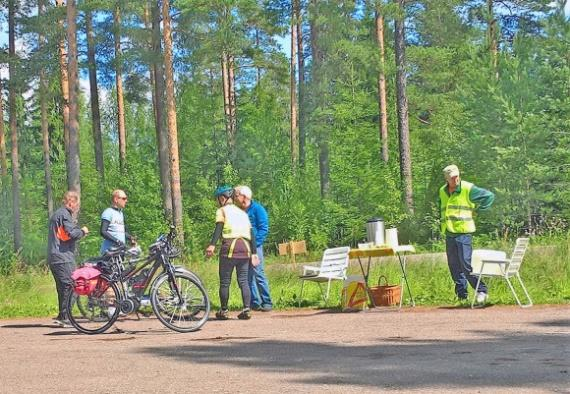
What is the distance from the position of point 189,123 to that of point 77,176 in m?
17.2

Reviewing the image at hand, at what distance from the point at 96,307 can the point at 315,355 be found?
407cm

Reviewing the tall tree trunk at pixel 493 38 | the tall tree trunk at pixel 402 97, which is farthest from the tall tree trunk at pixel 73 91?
the tall tree trunk at pixel 493 38

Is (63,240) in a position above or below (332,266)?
above

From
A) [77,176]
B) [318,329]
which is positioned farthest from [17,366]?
[77,176]

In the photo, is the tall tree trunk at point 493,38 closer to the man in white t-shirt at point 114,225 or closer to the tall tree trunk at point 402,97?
the tall tree trunk at point 402,97

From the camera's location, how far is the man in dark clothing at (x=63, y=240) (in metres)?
12.9

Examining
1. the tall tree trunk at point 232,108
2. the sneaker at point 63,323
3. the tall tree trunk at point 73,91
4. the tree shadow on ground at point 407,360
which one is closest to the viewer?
the tree shadow on ground at point 407,360

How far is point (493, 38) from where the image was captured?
3875 centimetres

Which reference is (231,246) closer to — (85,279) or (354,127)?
(85,279)

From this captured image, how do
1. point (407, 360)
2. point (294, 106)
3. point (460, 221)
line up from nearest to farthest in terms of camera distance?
point (407, 360), point (460, 221), point (294, 106)

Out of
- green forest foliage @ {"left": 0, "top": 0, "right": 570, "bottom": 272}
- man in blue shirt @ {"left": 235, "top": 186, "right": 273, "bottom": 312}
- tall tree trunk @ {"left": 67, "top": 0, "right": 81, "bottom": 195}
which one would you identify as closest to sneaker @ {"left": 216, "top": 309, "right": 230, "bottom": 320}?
man in blue shirt @ {"left": 235, "top": 186, "right": 273, "bottom": 312}

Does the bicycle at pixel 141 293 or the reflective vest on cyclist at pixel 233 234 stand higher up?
the reflective vest on cyclist at pixel 233 234

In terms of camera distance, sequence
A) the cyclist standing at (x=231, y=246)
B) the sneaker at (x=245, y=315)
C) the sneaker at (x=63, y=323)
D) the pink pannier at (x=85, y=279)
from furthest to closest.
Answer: the sneaker at (x=245, y=315)
the sneaker at (x=63, y=323)
the cyclist standing at (x=231, y=246)
the pink pannier at (x=85, y=279)

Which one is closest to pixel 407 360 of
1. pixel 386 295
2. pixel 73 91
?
pixel 386 295
